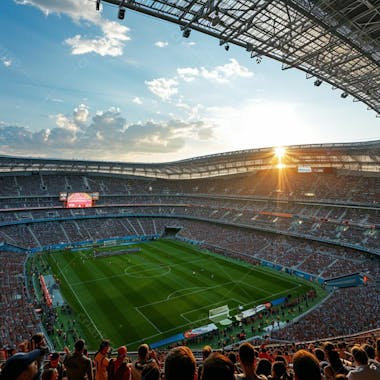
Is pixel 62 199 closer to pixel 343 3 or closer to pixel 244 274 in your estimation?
pixel 244 274

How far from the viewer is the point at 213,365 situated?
2.39 meters

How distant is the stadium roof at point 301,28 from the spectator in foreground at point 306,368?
40.9ft

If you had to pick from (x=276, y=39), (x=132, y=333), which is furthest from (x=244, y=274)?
(x=276, y=39)

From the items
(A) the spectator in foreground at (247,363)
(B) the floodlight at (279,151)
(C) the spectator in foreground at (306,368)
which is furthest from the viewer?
(B) the floodlight at (279,151)

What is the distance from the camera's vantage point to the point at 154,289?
31297 millimetres

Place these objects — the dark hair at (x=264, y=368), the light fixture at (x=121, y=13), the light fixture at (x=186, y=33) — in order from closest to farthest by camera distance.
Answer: the dark hair at (x=264, y=368), the light fixture at (x=121, y=13), the light fixture at (x=186, y=33)

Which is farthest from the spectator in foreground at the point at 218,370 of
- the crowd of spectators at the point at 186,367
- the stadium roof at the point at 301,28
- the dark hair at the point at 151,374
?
the stadium roof at the point at 301,28

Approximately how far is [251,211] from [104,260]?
89.9 ft

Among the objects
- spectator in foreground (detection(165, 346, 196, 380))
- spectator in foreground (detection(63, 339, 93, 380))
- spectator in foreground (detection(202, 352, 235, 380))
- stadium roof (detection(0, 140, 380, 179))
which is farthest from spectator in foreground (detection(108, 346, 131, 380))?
stadium roof (detection(0, 140, 380, 179))

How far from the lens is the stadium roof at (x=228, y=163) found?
138 feet

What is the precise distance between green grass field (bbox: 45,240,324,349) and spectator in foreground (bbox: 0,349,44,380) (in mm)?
20313

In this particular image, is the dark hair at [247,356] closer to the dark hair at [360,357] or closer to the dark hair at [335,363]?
the dark hair at [360,357]

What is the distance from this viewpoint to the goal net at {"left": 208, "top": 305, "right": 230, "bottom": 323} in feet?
81.2

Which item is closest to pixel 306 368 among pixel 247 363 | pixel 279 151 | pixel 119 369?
pixel 247 363
